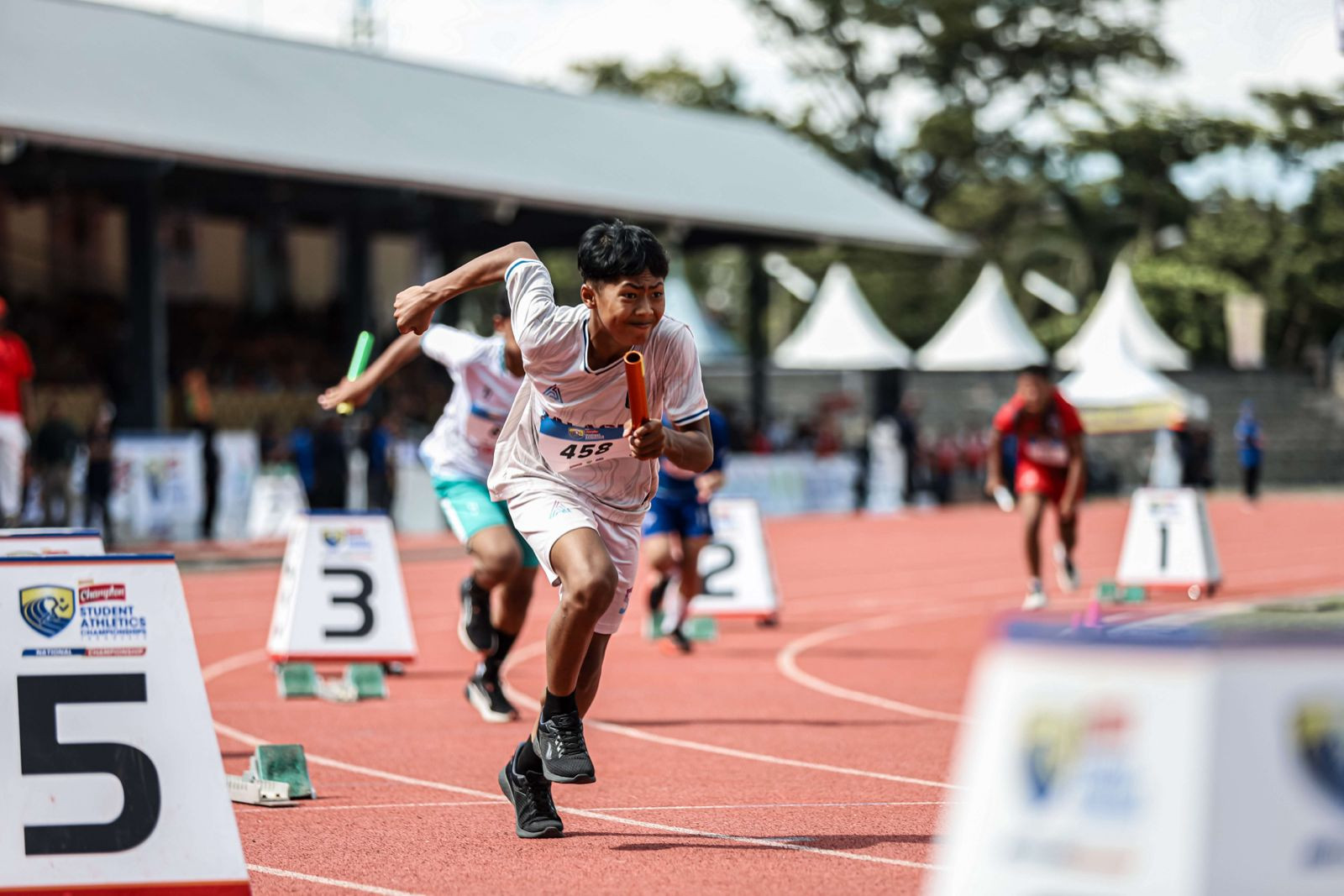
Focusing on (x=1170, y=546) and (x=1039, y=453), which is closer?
(x=1039, y=453)

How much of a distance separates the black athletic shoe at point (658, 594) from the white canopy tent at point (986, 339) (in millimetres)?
29106

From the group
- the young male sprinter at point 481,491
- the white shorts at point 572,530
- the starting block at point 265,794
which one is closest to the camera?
the white shorts at point 572,530

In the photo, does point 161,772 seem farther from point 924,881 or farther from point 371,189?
point 371,189

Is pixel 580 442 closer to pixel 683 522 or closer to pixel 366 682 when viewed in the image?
pixel 366 682

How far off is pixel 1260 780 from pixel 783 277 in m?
69.4

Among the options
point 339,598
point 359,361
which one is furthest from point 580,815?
point 339,598

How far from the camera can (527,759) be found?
262 inches

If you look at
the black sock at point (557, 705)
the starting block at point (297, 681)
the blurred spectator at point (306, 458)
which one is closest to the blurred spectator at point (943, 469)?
the blurred spectator at point (306, 458)

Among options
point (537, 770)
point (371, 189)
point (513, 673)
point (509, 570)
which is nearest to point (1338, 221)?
point (371, 189)

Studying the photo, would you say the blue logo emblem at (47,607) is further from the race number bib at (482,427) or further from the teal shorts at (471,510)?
the race number bib at (482,427)

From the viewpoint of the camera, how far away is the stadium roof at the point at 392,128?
87.4ft

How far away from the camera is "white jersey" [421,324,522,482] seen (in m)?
9.62

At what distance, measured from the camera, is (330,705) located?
10719mm

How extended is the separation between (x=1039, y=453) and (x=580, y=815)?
917 centimetres
